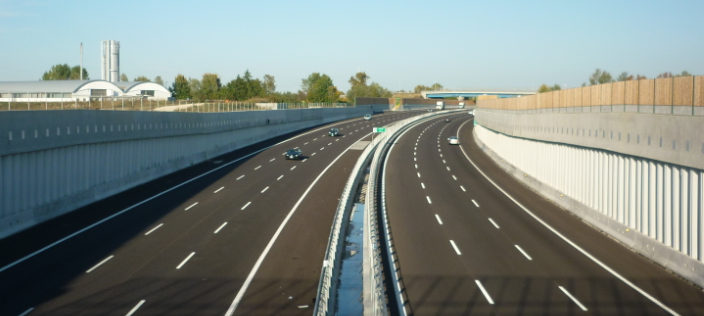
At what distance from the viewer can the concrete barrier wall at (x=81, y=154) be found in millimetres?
25891

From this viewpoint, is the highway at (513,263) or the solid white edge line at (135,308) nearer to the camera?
the solid white edge line at (135,308)

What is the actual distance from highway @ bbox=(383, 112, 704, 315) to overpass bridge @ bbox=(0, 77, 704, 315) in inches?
3.8

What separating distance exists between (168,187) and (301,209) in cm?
1170

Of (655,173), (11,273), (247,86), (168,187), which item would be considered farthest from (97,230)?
(247,86)

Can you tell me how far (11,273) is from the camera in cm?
1961

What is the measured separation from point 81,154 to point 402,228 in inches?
717

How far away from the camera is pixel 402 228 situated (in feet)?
87.3

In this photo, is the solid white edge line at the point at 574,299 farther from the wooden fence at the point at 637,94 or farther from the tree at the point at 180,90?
the tree at the point at 180,90

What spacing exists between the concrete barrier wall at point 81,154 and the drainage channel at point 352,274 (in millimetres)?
14624

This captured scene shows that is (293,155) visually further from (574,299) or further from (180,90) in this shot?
(180,90)

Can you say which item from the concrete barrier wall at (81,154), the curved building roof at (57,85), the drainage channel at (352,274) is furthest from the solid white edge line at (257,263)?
the curved building roof at (57,85)

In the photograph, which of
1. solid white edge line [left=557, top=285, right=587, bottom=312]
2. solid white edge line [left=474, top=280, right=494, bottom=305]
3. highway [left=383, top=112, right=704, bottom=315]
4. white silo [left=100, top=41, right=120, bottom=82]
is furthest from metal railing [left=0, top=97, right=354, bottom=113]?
white silo [left=100, top=41, right=120, bottom=82]

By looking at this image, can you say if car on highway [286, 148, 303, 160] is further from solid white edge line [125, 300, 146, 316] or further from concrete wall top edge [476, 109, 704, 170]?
solid white edge line [125, 300, 146, 316]

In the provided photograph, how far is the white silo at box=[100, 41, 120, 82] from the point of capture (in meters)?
142
